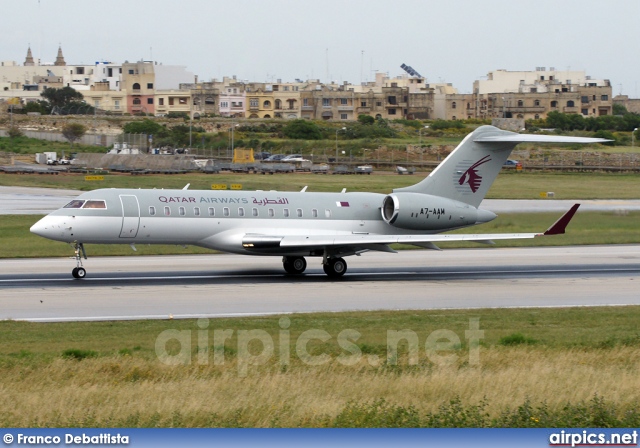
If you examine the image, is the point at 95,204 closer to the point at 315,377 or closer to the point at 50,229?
the point at 50,229

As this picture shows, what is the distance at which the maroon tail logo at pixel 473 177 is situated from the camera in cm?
3569

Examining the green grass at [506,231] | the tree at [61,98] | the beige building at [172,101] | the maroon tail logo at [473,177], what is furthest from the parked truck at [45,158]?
the beige building at [172,101]

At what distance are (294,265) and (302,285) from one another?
10.3 ft

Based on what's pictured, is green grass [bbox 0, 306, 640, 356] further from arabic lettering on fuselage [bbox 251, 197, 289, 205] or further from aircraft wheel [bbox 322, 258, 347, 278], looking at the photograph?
arabic lettering on fuselage [bbox 251, 197, 289, 205]

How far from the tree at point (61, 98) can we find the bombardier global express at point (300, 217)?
149 m

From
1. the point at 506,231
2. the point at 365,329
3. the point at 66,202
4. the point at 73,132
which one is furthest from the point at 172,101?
the point at 365,329

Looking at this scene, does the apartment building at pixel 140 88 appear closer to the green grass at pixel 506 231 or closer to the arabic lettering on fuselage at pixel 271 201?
the green grass at pixel 506 231

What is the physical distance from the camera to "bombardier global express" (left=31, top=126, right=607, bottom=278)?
3112cm

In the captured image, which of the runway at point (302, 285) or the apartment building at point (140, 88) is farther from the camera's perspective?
the apartment building at point (140, 88)

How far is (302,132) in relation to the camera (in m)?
130

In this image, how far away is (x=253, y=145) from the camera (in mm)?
123125

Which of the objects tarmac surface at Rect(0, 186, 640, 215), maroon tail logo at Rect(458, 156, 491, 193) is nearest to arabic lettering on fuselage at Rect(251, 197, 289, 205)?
maroon tail logo at Rect(458, 156, 491, 193)

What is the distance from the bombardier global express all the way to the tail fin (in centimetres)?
4

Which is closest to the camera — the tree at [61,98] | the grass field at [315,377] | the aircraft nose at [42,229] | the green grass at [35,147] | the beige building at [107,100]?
the grass field at [315,377]
